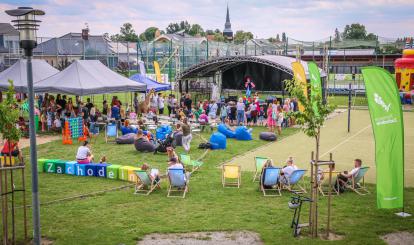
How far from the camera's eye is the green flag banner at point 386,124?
9.80 metres

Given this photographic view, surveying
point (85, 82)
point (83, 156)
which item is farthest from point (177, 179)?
point (85, 82)

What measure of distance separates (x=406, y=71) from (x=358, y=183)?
26.3m

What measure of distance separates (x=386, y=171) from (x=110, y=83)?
602 inches

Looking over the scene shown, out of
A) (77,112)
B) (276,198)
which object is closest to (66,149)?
(77,112)

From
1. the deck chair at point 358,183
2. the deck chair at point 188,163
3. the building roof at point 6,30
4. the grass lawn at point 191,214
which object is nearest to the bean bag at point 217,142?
the deck chair at point 188,163

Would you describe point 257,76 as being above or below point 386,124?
above

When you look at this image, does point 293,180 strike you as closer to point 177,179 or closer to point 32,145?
point 177,179

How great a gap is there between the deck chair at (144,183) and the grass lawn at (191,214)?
0.69 ft

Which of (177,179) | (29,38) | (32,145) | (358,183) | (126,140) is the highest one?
(29,38)

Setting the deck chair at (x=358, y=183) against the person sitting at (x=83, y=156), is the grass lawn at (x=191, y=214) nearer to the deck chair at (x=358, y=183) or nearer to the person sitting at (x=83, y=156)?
the deck chair at (x=358, y=183)

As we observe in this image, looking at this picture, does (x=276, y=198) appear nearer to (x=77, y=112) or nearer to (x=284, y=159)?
(x=284, y=159)

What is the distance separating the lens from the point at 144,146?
17.8m

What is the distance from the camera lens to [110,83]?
2248 cm

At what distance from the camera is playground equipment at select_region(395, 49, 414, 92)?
35812 mm
